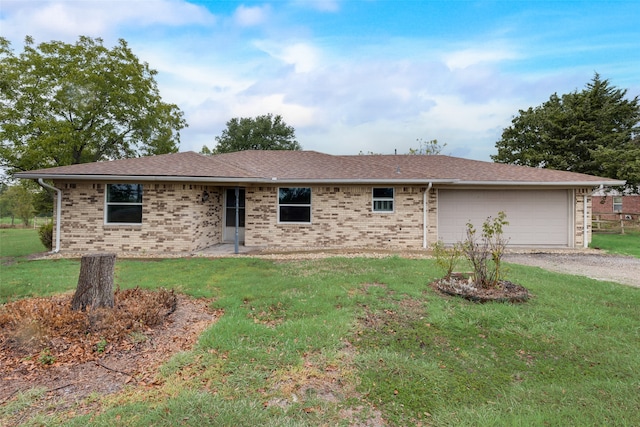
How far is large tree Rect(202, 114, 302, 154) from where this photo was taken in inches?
1168

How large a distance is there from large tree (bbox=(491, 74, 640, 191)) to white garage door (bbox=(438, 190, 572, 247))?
10002 mm

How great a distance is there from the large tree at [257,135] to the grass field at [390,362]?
2512 cm

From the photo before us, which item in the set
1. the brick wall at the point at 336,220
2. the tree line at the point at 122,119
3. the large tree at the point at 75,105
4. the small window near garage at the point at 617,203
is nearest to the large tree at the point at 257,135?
the tree line at the point at 122,119

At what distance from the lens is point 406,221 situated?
1132cm

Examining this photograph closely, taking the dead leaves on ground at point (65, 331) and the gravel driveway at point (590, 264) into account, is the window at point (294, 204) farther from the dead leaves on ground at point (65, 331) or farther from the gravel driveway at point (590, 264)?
the dead leaves on ground at point (65, 331)

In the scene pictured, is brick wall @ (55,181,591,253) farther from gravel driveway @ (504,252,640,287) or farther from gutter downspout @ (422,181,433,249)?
gravel driveway @ (504,252,640,287)


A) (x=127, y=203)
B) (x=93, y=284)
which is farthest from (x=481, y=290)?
(x=127, y=203)

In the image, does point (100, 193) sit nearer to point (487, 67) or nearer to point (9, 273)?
point (9, 273)

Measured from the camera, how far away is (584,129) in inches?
776

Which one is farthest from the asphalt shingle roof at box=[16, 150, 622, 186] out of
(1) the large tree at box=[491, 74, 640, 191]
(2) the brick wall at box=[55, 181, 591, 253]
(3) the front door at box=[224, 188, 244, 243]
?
(1) the large tree at box=[491, 74, 640, 191]

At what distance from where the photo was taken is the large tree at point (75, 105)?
14469 mm

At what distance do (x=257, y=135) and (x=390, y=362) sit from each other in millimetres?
28937

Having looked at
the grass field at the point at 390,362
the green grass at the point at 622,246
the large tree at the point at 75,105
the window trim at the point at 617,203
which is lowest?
the grass field at the point at 390,362

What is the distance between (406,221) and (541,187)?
208 inches
